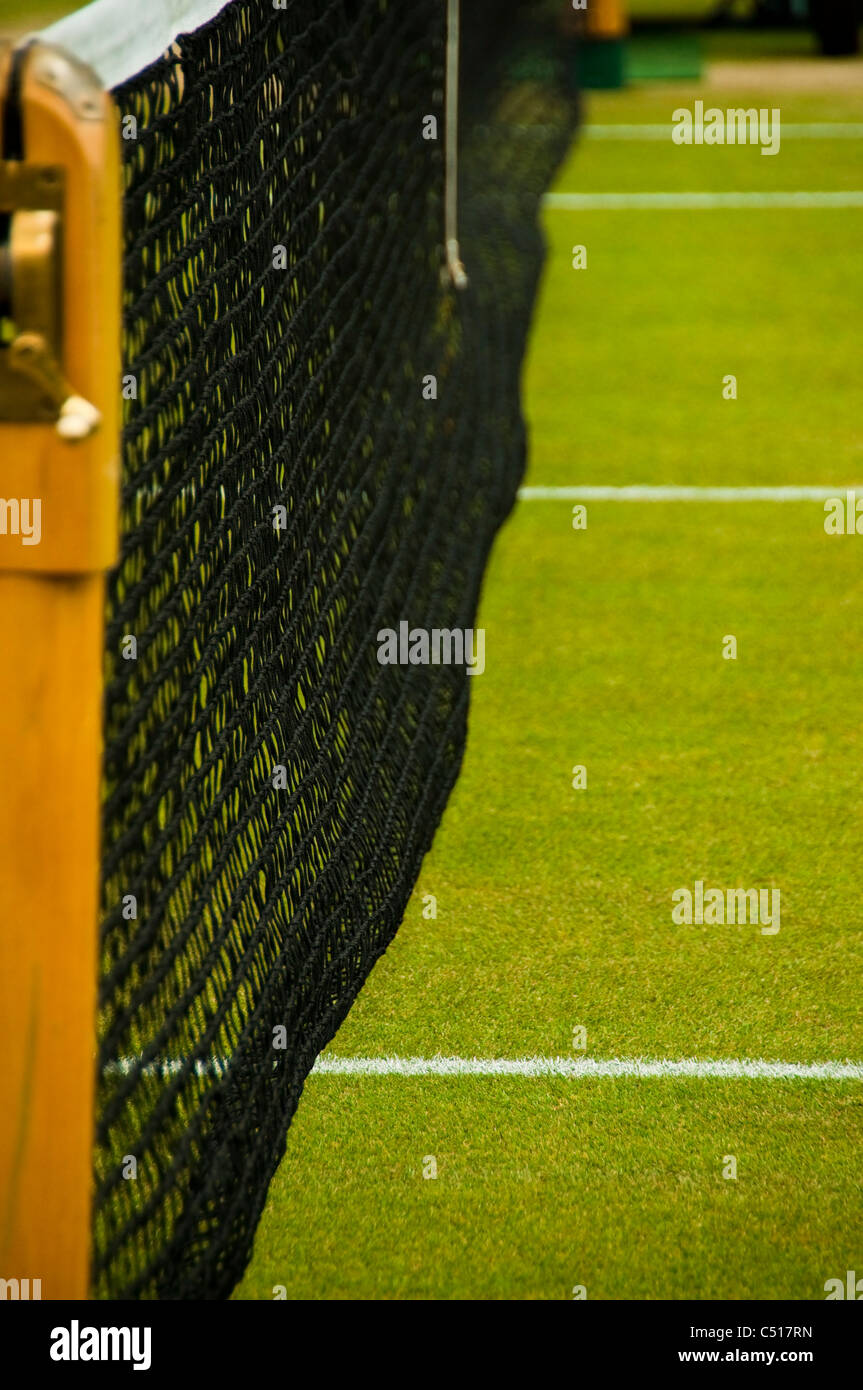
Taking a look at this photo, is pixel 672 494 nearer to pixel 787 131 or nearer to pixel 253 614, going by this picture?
pixel 253 614

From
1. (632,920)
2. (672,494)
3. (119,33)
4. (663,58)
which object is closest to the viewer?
(119,33)

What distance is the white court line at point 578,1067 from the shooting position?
342 centimetres

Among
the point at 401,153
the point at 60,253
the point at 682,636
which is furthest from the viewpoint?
the point at 401,153

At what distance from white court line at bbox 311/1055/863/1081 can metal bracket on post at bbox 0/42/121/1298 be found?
1254 millimetres

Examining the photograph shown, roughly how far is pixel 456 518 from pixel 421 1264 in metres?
3.19

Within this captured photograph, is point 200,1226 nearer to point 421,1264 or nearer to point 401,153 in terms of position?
point 421,1264

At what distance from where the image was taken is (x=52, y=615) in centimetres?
208

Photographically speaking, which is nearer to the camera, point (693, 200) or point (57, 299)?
point (57, 299)

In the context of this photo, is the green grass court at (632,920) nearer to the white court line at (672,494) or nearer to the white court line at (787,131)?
the white court line at (672,494)

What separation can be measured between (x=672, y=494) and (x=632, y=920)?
2939 millimetres

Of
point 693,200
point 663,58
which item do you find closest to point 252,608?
point 693,200

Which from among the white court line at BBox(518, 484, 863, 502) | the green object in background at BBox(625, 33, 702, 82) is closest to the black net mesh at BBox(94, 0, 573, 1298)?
the white court line at BBox(518, 484, 863, 502)

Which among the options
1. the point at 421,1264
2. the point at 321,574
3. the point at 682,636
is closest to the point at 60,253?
the point at 421,1264

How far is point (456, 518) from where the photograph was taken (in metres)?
5.75
